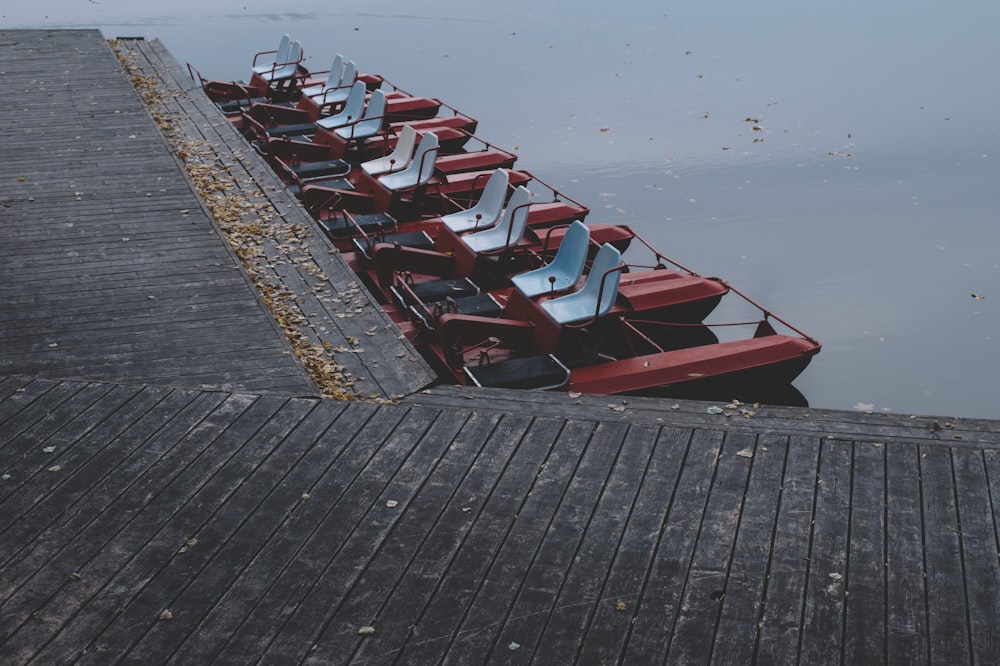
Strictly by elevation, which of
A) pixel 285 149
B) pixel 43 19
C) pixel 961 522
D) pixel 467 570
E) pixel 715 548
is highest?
pixel 961 522

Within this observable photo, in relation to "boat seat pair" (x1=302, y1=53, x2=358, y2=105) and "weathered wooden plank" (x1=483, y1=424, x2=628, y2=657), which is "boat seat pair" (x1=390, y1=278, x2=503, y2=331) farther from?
"boat seat pair" (x1=302, y1=53, x2=358, y2=105)

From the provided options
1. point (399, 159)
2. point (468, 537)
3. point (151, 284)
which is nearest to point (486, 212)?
point (399, 159)

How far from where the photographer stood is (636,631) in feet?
13.3

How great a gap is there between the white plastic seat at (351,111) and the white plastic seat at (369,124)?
0.16m

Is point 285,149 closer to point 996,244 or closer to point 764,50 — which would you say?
point 996,244

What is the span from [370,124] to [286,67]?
4537 mm

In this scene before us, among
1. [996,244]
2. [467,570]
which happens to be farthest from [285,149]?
[467,570]

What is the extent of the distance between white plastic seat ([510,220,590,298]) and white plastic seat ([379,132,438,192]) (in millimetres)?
3115

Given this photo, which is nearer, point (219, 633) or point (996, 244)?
point (219, 633)

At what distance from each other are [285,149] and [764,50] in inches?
529

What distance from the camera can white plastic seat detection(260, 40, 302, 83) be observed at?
17375 mm

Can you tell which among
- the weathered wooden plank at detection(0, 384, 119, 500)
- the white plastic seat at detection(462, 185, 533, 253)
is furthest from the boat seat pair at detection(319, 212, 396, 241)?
the weathered wooden plank at detection(0, 384, 119, 500)

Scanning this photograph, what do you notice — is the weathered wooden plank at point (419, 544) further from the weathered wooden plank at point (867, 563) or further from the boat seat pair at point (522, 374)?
the weathered wooden plank at point (867, 563)

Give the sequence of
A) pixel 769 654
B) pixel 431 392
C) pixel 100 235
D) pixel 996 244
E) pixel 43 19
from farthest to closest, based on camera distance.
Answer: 1. pixel 43 19
2. pixel 996 244
3. pixel 100 235
4. pixel 431 392
5. pixel 769 654
